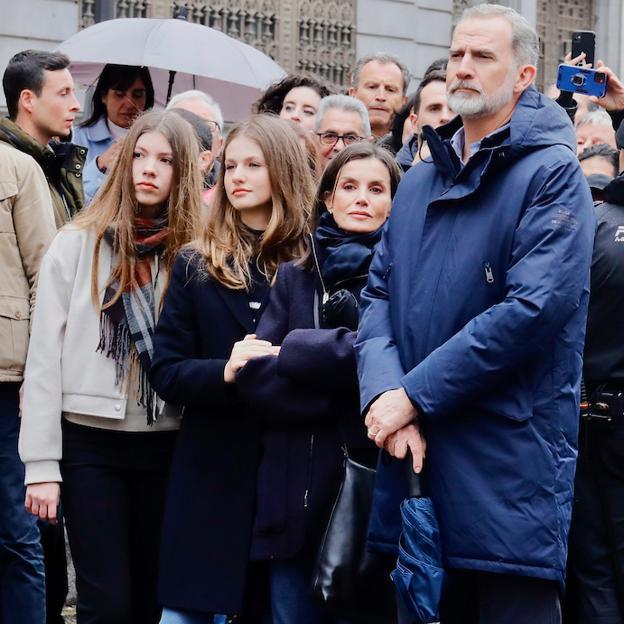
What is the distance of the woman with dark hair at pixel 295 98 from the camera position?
6879 millimetres

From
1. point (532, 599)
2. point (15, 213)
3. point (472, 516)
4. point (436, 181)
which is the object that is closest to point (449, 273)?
point (436, 181)

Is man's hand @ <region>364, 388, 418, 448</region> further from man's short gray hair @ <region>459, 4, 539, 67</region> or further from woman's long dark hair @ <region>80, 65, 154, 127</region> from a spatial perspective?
woman's long dark hair @ <region>80, 65, 154, 127</region>

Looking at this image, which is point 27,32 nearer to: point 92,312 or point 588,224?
point 92,312

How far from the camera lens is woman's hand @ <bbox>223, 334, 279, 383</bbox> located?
431 centimetres

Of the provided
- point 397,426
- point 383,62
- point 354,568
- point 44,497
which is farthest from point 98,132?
point 397,426

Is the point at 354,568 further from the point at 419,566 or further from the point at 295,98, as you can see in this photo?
the point at 295,98

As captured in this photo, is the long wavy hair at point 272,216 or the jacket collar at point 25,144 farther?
the jacket collar at point 25,144

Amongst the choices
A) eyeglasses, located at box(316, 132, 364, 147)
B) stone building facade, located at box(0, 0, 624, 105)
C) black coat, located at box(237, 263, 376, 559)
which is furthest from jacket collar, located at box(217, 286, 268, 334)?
stone building facade, located at box(0, 0, 624, 105)

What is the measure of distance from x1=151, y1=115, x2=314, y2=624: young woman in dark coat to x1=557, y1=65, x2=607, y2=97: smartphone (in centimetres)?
129

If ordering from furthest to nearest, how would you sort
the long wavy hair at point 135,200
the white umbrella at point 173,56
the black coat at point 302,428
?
the white umbrella at point 173,56, the long wavy hair at point 135,200, the black coat at point 302,428

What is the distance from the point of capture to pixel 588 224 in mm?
3760

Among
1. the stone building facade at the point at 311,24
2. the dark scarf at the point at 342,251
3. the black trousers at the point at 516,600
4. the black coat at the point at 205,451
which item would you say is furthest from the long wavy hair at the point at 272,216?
the stone building facade at the point at 311,24

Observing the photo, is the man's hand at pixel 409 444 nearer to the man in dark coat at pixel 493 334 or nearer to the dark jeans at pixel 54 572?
the man in dark coat at pixel 493 334

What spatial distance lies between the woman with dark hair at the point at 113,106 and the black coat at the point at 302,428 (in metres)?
3.13
